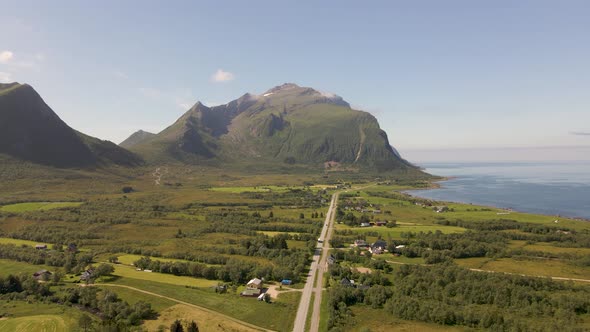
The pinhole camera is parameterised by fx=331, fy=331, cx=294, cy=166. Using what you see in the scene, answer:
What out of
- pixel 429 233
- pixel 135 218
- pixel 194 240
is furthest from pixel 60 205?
pixel 429 233

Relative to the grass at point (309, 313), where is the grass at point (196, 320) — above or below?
below

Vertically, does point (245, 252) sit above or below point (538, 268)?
below

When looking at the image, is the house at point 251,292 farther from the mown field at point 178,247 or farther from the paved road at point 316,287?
the paved road at point 316,287

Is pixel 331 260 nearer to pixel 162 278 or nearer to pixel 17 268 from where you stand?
pixel 162 278

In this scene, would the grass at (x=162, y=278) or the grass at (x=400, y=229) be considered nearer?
the grass at (x=162, y=278)

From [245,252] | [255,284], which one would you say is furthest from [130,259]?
[255,284]

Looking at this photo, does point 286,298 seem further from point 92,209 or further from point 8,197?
point 8,197

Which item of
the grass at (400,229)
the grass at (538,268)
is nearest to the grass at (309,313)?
the grass at (538,268)
